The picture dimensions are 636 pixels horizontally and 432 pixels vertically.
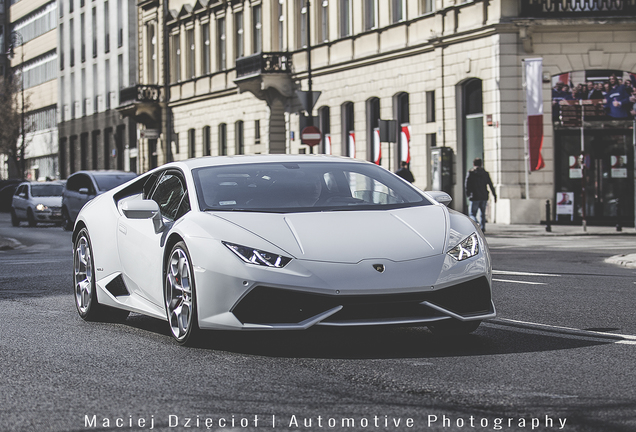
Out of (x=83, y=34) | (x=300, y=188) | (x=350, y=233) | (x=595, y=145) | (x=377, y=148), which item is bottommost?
(x=350, y=233)

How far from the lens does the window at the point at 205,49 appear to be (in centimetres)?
5212

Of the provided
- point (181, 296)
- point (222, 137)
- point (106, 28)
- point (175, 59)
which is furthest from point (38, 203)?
point (106, 28)

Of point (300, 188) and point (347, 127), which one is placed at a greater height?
point (347, 127)

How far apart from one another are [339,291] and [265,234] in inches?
24.7

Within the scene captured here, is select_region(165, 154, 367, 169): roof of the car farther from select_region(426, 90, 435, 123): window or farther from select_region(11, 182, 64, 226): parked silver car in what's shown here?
select_region(11, 182, 64, 226): parked silver car

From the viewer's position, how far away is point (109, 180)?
3025cm

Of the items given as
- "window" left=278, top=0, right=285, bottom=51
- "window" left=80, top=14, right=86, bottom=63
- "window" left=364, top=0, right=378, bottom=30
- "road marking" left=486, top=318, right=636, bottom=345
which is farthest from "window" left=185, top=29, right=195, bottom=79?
"road marking" left=486, top=318, right=636, bottom=345

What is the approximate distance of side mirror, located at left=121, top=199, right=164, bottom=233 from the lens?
804 cm

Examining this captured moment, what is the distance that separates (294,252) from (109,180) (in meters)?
24.0

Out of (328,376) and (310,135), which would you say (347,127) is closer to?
(310,135)

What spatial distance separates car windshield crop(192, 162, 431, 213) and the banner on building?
89.3ft

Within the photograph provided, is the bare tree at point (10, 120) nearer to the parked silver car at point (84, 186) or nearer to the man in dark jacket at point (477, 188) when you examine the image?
the parked silver car at point (84, 186)

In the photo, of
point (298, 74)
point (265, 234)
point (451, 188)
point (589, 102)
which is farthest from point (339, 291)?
point (298, 74)

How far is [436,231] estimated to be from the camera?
7.38m
